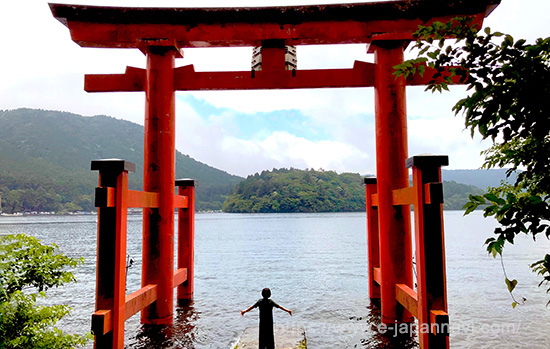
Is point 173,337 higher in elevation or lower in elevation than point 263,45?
lower

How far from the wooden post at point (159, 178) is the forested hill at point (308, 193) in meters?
94.0

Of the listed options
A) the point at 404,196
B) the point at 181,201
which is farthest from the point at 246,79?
the point at 404,196

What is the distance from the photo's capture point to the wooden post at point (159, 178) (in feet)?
21.0

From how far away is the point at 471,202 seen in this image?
182 cm

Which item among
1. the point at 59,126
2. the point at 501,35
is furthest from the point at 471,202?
the point at 59,126

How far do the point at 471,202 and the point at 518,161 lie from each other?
59 cm

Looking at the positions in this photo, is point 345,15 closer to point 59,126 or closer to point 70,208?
point 70,208

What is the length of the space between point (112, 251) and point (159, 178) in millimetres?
1959

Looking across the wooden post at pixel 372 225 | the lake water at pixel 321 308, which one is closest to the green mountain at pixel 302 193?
the lake water at pixel 321 308

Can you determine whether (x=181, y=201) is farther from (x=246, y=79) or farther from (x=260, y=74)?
(x=260, y=74)

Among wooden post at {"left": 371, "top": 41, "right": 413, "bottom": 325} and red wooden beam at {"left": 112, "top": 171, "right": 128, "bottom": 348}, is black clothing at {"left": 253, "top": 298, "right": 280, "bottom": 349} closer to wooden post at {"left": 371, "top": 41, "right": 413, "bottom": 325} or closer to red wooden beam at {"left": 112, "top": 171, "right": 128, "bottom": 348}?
red wooden beam at {"left": 112, "top": 171, "right": 128, "bottom": 348}

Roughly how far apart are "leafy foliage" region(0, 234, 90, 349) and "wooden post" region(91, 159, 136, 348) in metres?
0.90

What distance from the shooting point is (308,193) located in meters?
100

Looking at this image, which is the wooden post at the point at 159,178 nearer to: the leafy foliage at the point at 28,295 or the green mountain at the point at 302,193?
the leafy foliage at the point at 28,295
